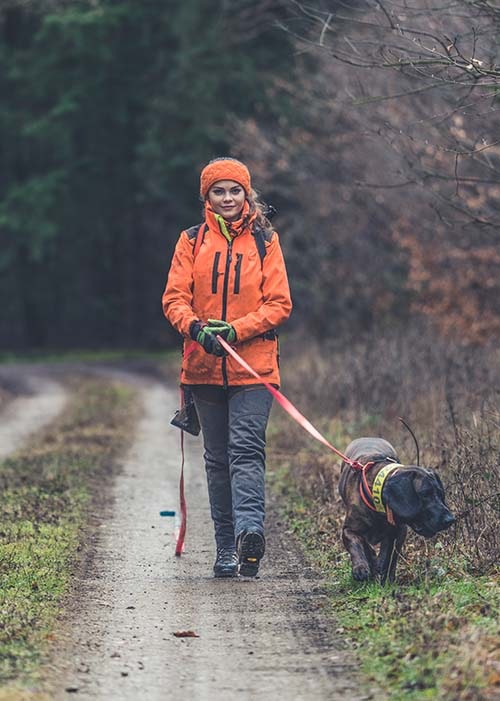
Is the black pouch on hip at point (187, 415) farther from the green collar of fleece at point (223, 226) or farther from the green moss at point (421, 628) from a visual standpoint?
the green moss at point (421, 628)

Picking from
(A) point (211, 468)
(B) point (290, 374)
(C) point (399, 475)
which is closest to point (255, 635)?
(C) point (399, 475)

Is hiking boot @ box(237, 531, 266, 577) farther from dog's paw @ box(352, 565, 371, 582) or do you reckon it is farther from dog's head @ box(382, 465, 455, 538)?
dog's head @ box(382, 465, 455, 538)

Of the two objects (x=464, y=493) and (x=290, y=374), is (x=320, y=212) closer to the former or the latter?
(x=290, y=374)

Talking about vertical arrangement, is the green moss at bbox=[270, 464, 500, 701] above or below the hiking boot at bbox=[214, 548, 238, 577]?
above

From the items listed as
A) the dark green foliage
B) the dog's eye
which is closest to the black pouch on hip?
the dog's eye

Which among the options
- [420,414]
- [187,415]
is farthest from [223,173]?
[420,414]

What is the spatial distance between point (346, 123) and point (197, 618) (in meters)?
16.1

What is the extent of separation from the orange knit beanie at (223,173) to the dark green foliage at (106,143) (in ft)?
75.2

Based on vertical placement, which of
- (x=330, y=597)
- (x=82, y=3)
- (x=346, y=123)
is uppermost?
(x=82, y=3)

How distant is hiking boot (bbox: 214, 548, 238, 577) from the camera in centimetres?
735

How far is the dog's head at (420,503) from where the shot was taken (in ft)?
20.3

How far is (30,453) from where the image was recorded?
1363 centimetres

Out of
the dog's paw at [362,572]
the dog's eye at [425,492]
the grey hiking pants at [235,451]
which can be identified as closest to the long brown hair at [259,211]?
the grey hiking pants at [235,451]

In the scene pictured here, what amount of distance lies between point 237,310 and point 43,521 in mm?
2822
